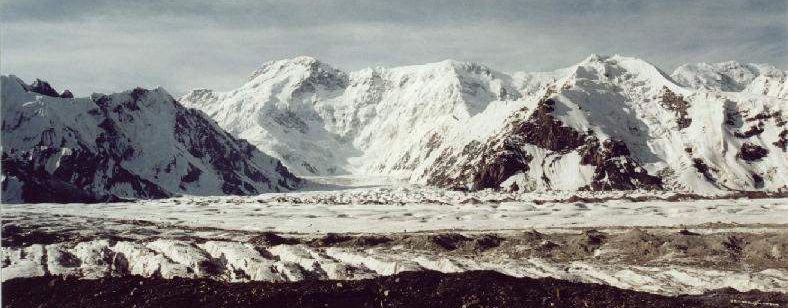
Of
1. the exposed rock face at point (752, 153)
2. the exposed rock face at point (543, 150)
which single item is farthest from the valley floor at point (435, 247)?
the exposed rock face at point (752, 153)

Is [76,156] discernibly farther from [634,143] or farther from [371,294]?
[371,294]

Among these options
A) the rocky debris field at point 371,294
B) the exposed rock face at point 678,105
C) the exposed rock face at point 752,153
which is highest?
the exposed rock face at point 678,105

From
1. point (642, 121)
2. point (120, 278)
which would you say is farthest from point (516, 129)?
point (120, 278)

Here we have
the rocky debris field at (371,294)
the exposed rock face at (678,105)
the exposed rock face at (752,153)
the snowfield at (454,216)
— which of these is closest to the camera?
the rocky debris field at (371,294)

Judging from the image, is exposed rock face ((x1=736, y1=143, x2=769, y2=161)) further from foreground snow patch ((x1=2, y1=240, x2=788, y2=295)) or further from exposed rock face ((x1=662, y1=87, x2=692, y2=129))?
foreground snow patch ((x1=2, y1=240, x2=788, y2=295))

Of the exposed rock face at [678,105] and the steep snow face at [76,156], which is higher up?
the exposed rock face at [678,105]

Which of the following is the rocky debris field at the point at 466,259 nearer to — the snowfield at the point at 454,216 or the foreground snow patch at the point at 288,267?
the foreground snow patch at the point at 288,267

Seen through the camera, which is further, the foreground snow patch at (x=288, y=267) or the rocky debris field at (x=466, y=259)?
the rocky debris field at (x=466, y=259)

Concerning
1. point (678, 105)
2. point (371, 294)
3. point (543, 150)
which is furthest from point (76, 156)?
point (371, 294)
